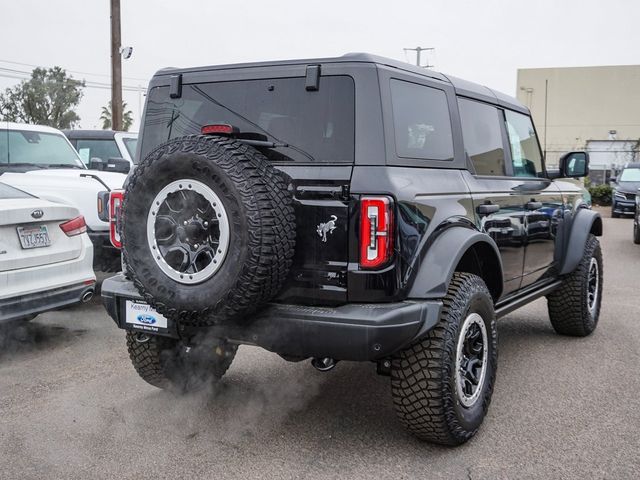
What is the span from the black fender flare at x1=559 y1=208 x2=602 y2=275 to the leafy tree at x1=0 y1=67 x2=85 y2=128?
1621 inches

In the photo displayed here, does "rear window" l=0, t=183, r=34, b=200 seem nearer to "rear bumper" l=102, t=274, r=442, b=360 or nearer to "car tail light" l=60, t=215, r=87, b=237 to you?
"car tail light" l=60, t=215, r=87, b=237

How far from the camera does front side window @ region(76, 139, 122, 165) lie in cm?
1060

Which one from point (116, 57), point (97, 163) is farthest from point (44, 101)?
point (97, 163)

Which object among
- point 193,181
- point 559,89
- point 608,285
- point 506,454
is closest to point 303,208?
point 193,181

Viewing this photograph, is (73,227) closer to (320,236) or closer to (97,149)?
(320,236)

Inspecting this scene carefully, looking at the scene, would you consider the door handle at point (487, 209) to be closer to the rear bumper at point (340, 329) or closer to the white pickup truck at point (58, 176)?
the rear bumper at point (340, 329)

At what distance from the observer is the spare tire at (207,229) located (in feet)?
10.5

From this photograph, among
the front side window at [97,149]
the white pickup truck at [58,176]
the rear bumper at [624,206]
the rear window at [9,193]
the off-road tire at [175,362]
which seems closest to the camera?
the off-road tire at [175,362]

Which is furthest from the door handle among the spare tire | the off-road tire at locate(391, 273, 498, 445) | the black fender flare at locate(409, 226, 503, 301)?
the spare tire

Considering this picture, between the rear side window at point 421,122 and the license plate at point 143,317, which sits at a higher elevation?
the rear side window at point 421,122

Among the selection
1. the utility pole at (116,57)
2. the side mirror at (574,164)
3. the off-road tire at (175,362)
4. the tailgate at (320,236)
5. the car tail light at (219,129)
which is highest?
the utility pole at (116,57)

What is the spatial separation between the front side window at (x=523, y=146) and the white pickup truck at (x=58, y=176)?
3694 millimetres

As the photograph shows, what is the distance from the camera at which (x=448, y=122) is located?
410 centimetres

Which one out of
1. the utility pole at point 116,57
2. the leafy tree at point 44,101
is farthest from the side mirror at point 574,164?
the leafy tree at point 44,101
